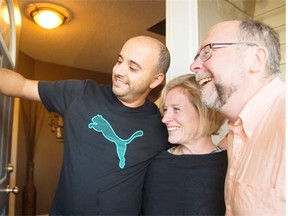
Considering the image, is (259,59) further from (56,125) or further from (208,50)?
(56,125)

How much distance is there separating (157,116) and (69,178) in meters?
0.46

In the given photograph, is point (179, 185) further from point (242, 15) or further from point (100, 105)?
point (242, 15)

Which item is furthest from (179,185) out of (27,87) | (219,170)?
(27,87)

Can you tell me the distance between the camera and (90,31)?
3.18 m

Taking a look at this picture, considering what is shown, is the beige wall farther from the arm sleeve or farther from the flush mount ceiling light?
the flush mount ceiling light

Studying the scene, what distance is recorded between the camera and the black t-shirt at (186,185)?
3.48 ft

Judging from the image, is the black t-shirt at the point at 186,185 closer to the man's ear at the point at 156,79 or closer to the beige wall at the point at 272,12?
the man's ear at the point at 156,79

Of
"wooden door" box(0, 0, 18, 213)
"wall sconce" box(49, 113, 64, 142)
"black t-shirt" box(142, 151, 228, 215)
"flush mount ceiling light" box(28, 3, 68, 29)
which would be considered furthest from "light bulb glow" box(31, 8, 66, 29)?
"black t-shirt" box(142, 151, 228, 215)

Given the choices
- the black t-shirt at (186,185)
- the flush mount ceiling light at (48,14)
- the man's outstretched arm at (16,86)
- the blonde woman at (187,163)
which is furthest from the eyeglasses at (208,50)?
the flush mount ceiling light at (48,14)

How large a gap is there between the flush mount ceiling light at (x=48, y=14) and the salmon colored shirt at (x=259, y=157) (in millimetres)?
2380

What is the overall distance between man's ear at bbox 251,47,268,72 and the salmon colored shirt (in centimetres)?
5

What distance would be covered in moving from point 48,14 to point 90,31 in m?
0.55

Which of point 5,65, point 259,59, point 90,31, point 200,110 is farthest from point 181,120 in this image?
point 90,31

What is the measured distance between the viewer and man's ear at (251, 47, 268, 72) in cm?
79
